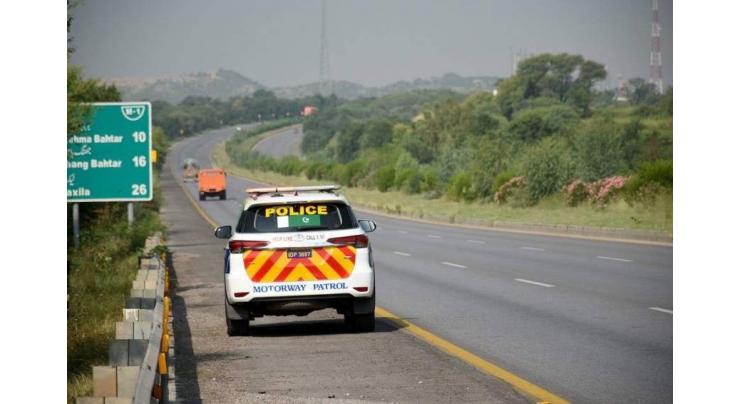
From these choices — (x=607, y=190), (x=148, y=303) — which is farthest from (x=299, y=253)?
(x=607, y=190)

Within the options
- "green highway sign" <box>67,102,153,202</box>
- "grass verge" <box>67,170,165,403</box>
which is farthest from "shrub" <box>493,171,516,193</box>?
"green highway sign" <box>67,102,153,202</box>

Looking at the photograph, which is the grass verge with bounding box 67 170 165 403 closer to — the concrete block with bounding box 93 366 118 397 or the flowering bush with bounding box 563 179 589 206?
the concrete block with bounding box 93 366 118 397

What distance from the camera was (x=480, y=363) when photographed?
11656 mm

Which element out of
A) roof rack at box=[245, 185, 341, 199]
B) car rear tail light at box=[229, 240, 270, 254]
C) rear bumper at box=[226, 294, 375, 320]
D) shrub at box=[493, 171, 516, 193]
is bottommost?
rear bumper at box=[226, 294, 375, 320]

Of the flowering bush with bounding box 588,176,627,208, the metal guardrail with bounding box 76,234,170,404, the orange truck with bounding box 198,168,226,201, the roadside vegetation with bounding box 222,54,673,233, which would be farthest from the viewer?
the orange truck with bounding box 198,168,226,201

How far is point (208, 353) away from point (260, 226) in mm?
1873

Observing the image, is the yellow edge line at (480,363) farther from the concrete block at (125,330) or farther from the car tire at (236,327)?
the concrete block at (125,330)

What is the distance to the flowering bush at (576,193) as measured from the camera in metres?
46.9

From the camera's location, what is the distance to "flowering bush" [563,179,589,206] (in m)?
46.9

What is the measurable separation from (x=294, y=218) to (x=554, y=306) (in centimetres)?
471

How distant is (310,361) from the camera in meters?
12.0

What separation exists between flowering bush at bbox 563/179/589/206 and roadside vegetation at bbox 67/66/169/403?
1846 centimetres
